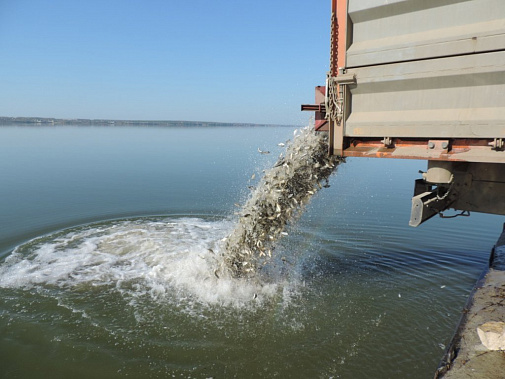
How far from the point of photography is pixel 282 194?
568 cm

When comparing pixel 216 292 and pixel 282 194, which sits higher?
pixel 282 194

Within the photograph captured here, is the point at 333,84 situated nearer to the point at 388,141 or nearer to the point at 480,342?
the point at 388,141

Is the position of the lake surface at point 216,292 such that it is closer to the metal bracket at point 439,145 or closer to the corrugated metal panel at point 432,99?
the corrugated metal panel at point 432,99

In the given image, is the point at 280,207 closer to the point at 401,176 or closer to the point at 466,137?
the point at 466,137

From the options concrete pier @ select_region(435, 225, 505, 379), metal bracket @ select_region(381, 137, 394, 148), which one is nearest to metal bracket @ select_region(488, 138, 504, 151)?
metal bracket @ select_region(381, 137, 394, 148)

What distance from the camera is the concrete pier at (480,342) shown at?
11.5 ft

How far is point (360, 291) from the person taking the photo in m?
6.39

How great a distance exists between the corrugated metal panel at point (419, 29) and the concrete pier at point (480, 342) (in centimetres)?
300

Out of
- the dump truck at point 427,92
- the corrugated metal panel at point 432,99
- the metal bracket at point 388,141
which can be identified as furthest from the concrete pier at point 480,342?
the metal bracket at point 388,141

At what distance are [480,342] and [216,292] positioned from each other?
3840 millimetres

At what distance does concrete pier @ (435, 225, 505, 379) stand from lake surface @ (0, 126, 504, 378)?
63 cm

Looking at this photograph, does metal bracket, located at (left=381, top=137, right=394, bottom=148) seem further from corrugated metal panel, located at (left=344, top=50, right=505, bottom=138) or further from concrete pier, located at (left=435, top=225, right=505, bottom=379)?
concrete pier, located at (left=435, top=225, right=505, bottom=379)

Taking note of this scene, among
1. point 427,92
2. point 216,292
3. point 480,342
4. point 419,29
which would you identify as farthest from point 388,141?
point 216,292

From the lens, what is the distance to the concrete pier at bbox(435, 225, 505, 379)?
3492mm
